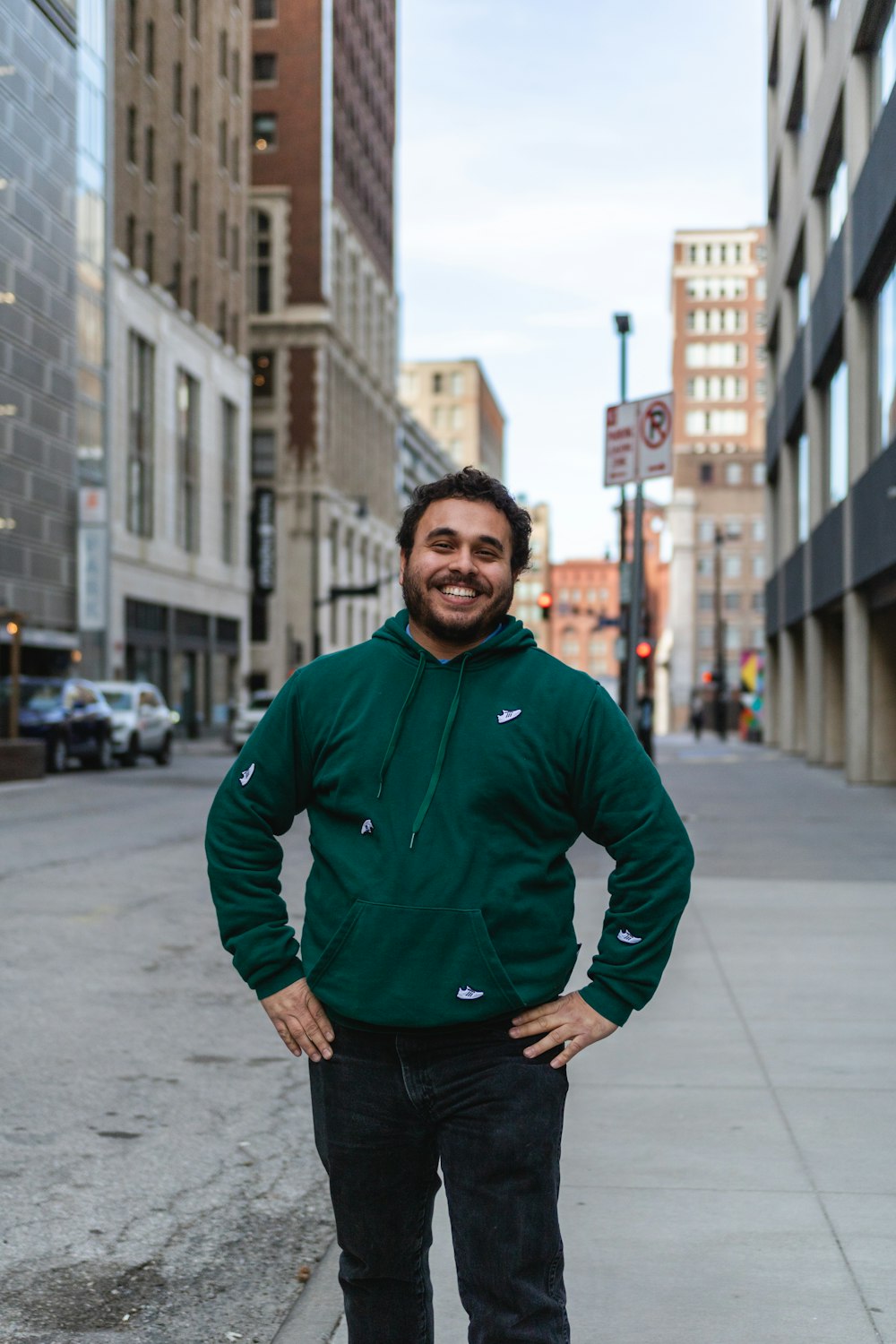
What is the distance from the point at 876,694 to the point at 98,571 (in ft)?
75.5

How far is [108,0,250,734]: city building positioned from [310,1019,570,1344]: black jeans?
41819mm

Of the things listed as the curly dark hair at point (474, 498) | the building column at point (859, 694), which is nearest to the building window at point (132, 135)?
the building column at point (859, 694)

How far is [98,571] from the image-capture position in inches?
1677

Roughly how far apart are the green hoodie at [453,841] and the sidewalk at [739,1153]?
1.41m

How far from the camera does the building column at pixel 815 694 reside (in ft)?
111

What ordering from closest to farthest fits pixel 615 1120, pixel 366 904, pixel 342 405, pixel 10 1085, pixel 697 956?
pixel 366 904 < pixel 615 1120 < pixel 10 1085 < pixel 697 956 < pixel 342 405

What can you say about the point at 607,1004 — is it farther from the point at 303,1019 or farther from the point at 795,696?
the point at 795,696

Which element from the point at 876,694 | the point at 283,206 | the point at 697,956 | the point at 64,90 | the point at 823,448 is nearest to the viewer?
the point at 697,956

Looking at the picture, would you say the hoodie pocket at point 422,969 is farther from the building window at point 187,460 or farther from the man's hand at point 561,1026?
the building window at point 187,460

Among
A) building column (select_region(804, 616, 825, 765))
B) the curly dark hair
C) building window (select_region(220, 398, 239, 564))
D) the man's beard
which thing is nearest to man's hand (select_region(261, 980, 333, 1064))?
the man's beard

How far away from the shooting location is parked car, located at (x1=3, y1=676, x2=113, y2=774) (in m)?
28.8

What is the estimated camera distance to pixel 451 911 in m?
2.75

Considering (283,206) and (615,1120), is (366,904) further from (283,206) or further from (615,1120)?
(283,206)

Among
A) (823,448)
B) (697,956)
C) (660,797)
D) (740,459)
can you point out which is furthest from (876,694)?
(740,459)
